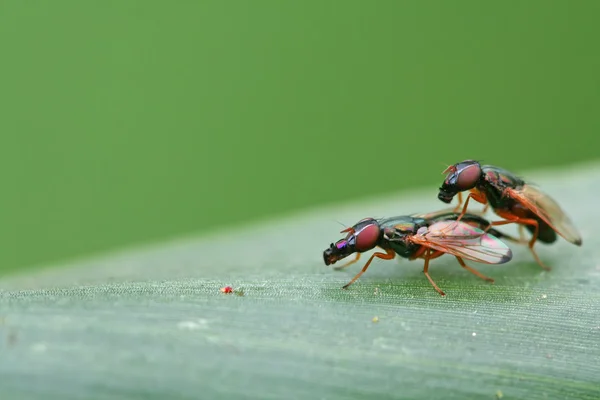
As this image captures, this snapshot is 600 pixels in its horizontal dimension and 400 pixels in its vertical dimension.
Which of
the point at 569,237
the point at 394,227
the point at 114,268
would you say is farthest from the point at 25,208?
the point at 569,237

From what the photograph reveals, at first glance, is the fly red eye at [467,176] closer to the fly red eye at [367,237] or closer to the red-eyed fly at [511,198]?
the red-eyed fly at [511,198]

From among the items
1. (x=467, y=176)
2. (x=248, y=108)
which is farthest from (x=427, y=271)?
(x=248, y=108)

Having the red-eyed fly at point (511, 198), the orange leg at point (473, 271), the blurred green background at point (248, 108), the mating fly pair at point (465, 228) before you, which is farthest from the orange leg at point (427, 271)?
the blurred green background at point (248, 108)

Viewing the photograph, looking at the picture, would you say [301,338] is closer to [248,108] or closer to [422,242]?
[422,242]

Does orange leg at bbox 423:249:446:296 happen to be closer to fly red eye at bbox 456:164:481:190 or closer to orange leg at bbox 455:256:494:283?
orange leg at bbox 455:256:494:283

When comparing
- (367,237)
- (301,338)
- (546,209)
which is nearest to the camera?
A: (301,338)

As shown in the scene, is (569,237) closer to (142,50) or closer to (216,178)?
(216,178)

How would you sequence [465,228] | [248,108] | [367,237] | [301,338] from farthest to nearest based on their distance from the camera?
[248,108] → [465,228] → [367,237] → [301,338]
